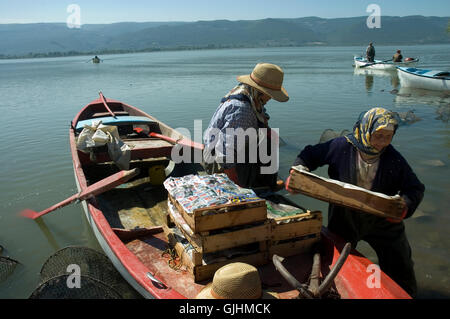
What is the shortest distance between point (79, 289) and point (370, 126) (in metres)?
3.37

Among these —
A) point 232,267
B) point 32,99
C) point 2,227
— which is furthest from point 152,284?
point 32,99

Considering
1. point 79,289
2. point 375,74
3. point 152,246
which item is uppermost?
point 375,74

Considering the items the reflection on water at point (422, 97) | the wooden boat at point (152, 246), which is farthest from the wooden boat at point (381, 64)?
the wooden boat at point (152, 246)

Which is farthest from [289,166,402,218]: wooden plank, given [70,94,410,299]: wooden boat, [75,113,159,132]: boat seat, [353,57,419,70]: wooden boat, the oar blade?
[353,57,419,70]: wooden boat

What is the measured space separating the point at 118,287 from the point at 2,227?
4680 millimetres

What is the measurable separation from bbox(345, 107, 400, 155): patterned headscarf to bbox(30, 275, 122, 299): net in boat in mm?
2933

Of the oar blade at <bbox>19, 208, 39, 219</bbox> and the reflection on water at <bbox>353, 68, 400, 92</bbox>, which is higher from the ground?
the reflection on water at <bbox>353, 68, 400, 92</bbox>

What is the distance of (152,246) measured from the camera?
4.64m

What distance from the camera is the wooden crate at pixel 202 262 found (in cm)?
337

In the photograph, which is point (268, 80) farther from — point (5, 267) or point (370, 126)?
point (5, 267)

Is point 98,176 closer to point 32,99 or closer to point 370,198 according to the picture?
point 370,198

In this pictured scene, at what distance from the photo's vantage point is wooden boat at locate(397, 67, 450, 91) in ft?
63.8

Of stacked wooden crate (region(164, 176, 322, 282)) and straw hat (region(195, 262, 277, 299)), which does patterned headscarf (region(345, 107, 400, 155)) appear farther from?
straw hat (region(195, 262, 277, 299))

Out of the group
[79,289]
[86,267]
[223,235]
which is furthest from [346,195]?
[86,267]
